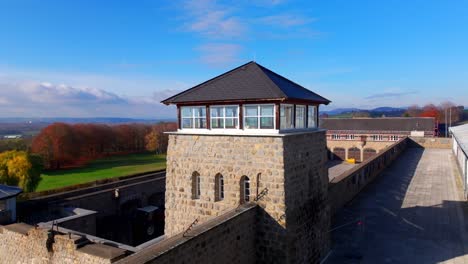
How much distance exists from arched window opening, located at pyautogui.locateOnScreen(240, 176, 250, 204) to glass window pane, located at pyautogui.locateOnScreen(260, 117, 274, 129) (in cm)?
165

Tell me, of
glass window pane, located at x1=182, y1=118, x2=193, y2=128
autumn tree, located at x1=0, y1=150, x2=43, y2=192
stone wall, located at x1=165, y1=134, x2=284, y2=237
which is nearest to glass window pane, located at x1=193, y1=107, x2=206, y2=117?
glass window pane, located at x1=182, y1=118, x2=193, y2=128

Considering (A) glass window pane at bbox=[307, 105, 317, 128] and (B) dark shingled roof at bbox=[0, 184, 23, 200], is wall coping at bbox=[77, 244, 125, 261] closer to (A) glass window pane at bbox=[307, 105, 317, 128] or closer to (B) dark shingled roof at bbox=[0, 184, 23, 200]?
(A) glass window pane at bbox=[307, 105, 317, 128]

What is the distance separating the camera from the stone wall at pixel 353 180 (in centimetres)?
1567

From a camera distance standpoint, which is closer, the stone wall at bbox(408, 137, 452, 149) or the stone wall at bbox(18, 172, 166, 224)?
the stone wall at bbox(18, 172, 166, 224)

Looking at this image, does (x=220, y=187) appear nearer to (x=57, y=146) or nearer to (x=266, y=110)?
(x=266, y=110)

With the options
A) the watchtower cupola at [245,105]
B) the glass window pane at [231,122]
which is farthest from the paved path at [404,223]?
the glass window pane at [231,122]

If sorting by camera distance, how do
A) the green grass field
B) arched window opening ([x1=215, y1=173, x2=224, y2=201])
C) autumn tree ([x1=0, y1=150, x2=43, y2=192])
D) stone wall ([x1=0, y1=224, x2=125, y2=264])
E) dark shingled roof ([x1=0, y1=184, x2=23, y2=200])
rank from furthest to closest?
the green grass field
autumn tree ([x1=0, y1=150, x2=43, y2=192])
dark shingled roof ([x1=0, y1=184, x2=23, y2=200])
arched window opening ([x1=215, y1=173, x2=224, y2=201])
stone wall ([x1=0, y1=224, x2=125, y2=264])

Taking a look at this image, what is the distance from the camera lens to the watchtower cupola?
31.4ft

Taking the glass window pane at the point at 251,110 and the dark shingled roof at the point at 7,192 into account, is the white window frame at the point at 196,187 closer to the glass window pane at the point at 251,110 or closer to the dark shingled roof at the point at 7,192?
the glass window pane at the point at 251,110

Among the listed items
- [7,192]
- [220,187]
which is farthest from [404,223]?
[7,192]

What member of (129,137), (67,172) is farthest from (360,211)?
(129,137)

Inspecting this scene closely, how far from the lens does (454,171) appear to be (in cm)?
2619

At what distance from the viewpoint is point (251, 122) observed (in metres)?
9.88

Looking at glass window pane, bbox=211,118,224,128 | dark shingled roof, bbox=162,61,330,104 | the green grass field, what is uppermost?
dark shingled roof, bbox=162,61,330,104
